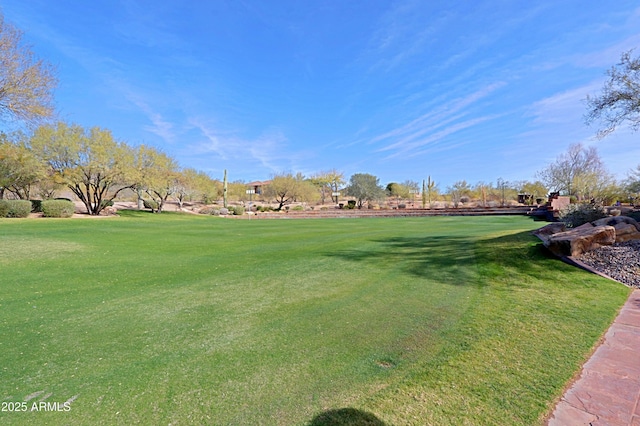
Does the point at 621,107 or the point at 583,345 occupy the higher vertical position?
the point at 621,107

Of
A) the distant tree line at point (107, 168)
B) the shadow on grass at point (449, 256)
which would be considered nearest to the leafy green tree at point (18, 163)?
the distant tree line at point (107, 168)

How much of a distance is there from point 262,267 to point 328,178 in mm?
53842

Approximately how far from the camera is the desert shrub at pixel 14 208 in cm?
1727

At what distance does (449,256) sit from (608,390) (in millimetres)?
5088

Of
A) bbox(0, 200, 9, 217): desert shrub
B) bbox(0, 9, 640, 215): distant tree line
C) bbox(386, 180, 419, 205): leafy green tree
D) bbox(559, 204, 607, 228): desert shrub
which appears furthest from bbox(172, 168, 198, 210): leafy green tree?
bbox(386, 180, 419, 205): leafy green tree

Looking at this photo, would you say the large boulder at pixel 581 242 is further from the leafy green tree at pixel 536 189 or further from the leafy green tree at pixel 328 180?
the leafy green tree at pixel 328 180

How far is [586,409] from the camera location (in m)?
1.93

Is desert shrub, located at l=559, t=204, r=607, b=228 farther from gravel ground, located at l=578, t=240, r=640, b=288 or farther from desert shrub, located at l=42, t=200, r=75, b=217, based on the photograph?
desert shrub, located at l=42, t=200, r=75, b=217

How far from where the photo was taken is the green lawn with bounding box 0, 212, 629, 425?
1.99 m

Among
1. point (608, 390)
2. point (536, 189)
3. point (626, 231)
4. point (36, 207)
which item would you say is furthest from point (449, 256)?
point (536, 189)

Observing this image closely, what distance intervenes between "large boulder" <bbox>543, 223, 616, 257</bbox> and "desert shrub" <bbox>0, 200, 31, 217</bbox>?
2574 centimetres

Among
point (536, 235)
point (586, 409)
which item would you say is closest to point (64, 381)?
point (586, 409)

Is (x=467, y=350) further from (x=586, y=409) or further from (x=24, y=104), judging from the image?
(x=24, y=104)

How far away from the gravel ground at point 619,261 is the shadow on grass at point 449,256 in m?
0.78
